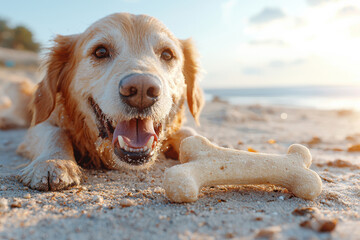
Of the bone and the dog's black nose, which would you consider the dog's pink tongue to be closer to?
the dog's black nose

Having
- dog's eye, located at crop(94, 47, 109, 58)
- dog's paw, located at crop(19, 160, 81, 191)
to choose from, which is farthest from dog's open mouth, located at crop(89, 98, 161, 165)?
dog's eye, located at crop(94, 47, 109, 58)

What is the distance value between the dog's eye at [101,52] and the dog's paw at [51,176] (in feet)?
3.46

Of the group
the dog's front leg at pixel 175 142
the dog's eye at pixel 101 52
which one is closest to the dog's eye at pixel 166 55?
the dog's eye at pixel 101 52

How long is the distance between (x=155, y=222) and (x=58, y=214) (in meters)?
0.54

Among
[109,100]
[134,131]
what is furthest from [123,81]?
[134,131]

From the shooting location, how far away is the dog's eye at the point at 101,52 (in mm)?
2867

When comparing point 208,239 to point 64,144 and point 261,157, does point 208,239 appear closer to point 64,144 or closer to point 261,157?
point 261,157

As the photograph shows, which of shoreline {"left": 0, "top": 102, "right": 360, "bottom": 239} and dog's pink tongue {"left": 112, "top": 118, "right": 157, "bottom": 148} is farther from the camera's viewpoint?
dog's pink tongue {"left": 112, "top": 118, "right": 157, "bottom": 148}

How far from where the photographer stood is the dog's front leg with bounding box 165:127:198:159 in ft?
10.8

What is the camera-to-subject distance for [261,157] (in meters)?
2.07

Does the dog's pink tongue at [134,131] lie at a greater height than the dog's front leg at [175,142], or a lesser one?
greater

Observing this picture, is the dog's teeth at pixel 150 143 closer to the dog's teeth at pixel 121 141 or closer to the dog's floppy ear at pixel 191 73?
the dog's teeth at pixel 121 141

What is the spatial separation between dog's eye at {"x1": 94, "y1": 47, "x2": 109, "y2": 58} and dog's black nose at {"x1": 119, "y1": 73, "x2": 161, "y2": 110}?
31.6 inches

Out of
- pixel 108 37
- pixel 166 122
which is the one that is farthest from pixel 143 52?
pixel 166 122
